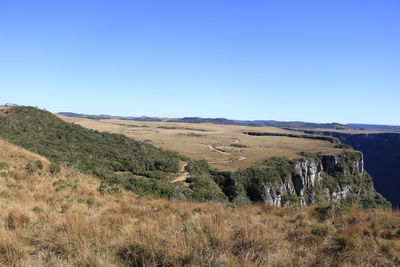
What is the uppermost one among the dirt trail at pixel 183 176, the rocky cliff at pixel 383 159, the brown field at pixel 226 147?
the brown field at pixel 226 147

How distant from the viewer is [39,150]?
2761 cm

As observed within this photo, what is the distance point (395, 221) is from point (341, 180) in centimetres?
7724

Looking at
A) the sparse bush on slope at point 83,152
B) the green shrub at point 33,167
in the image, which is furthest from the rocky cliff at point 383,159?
the green shrub at point 33,167

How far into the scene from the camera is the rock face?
46469mm

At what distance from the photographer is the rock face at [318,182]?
152ft

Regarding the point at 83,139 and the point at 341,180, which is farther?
the point at 341,180

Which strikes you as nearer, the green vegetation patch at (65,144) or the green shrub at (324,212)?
the green shrub at (324,212)

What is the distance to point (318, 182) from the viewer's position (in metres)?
66.1

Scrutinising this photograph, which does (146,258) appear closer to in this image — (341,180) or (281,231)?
(281,231)

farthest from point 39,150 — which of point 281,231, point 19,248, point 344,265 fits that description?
point 344,265

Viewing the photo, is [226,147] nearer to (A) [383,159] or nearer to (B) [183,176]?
(B) [183,176]

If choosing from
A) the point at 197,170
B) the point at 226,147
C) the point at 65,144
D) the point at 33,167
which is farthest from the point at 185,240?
the point at 226,147

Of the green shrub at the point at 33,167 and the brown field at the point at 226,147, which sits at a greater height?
the green shrub at the point at 33,167

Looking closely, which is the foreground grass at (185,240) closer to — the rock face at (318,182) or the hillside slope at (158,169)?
the hillside slope at (158,169)
